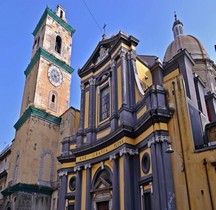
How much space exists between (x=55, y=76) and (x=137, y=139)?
17715mm

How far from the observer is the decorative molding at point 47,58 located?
27.6 m

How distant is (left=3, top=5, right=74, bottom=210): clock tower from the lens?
838 inches

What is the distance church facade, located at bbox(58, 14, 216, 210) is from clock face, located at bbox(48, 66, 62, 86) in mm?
8761

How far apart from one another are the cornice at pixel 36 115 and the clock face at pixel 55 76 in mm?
4262

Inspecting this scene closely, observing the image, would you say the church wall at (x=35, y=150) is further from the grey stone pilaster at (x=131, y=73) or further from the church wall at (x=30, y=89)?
the grey stone pilaster at (x=131, y=73)

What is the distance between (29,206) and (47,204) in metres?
1.74

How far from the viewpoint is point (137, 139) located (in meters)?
12.8

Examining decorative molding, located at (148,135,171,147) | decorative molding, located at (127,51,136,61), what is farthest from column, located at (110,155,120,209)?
decorative molding, located at (127,51,136,61)

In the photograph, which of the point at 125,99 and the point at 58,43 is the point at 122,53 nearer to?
the point at 125,99

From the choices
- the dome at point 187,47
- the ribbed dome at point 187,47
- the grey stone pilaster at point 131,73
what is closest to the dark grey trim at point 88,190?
the grey stone pilaster at point 131,73

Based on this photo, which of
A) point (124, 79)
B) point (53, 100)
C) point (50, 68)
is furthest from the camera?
point (50, 68)

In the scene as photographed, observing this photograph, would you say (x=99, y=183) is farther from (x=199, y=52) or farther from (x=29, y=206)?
(x=199, y=52)

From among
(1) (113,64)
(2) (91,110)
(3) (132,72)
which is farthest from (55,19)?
(3) (132,72)

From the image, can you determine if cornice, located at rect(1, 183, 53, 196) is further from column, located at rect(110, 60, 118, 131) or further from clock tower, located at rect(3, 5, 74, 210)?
column, located at rect(110, 60, 118, 131)
